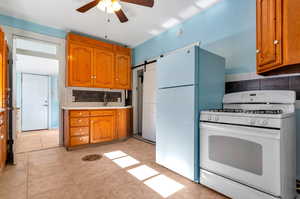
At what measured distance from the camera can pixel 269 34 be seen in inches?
56.4

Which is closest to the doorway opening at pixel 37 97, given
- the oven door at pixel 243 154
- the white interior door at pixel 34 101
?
the white interior door at pixel 34 101

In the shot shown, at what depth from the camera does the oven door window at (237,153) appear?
131cm

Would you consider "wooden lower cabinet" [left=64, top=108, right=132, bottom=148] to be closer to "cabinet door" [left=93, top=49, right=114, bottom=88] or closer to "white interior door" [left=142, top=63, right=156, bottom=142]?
"white interior door" [left=142, top=63, right=156, bottom=142]

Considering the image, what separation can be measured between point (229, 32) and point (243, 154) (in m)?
1.74

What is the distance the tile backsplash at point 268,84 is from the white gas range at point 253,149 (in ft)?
0.44

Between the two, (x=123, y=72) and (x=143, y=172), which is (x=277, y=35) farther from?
(x=123, y=72)

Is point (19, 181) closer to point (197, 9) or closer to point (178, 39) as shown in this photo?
point (178, 39)

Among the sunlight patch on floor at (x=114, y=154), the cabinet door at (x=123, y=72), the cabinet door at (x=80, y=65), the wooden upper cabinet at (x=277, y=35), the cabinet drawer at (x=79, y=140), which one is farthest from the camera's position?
the cabinet door at (x=123, y=72)

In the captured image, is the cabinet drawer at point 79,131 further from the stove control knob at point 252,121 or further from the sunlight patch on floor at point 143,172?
the stove control knob at point 252,121

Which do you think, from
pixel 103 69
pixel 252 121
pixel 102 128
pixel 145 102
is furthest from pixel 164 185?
pixel 103 69

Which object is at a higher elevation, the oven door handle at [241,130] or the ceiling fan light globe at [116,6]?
the ceiling fan light globe at [116,6]

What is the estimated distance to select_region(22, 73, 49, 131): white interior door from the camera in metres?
4.98

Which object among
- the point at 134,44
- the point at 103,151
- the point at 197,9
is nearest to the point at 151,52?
the point at 134,44

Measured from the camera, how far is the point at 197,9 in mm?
2516
